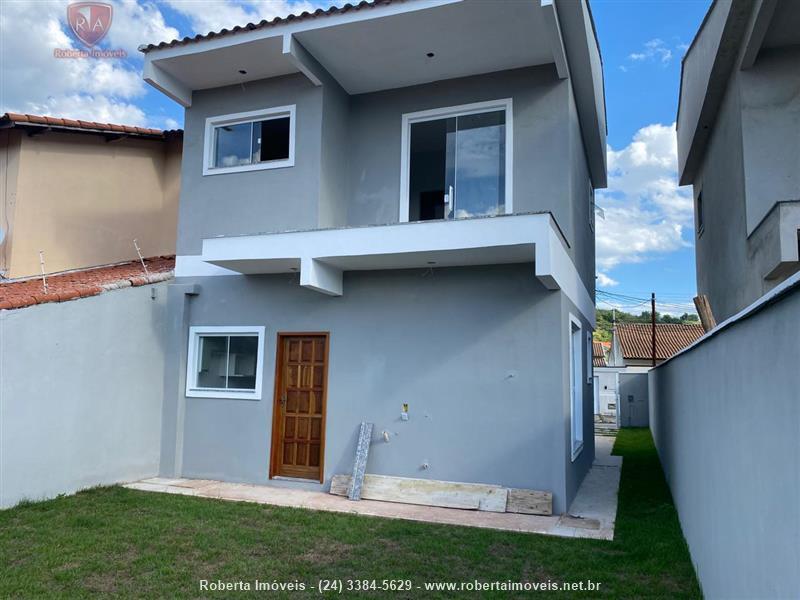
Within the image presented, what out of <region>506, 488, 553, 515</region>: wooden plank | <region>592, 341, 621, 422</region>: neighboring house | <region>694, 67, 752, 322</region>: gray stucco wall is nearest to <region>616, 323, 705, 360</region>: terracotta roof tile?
<region>592, 341, 621, 422</region>: neighboring house

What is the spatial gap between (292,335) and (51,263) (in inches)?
233

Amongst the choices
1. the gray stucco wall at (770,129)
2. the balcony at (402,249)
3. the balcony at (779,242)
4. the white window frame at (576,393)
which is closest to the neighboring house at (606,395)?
the white window frame at (576,393)

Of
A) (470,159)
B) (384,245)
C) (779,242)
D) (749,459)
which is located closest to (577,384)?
(779,242)

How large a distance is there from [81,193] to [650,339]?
107 feet

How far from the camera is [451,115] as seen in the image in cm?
909

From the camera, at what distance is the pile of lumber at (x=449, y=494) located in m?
7.39

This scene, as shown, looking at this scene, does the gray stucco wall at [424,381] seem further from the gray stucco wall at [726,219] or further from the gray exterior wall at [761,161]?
the gray stucco wall at [726,219]

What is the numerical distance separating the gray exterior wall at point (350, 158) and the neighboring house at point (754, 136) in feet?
8.06

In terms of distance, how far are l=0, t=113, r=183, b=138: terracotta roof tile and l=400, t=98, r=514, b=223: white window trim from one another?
6.16 meters

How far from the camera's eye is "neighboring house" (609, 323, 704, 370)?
109 feet

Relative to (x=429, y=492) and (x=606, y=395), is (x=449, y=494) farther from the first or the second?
(x=606, y=395)

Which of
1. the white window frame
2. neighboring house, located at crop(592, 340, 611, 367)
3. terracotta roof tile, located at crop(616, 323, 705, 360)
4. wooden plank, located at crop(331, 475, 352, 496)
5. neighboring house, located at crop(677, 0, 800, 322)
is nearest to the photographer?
neighboring house, located at crop(677, 0, 800, 322)

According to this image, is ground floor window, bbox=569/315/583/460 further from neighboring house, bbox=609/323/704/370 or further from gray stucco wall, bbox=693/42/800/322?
neighboring house, bbox=609/323/704/370

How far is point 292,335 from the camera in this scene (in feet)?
29.7
